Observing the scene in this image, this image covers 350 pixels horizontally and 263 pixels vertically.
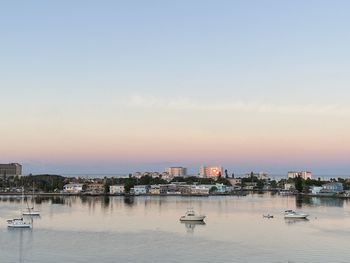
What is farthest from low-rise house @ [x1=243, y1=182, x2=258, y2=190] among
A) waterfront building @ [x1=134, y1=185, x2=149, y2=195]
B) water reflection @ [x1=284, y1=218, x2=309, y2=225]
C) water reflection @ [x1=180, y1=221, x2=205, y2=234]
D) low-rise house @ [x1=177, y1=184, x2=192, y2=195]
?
water reflection @ [x1=180, y1=221, x2=205, y2=234]

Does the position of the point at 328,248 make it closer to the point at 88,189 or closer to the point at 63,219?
the point at 63,219

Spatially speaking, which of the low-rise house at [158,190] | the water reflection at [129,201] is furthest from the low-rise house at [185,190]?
the water reflection at [129,201]

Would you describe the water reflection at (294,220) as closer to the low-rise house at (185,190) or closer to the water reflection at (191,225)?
the water reflection at (191,225)

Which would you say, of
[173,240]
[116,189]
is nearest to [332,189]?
[116,189]

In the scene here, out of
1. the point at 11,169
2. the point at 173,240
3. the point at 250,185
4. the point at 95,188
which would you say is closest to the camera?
the point at 173,240

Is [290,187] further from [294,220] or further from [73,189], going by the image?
[294,220]

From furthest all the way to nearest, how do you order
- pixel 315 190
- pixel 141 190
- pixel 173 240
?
pixel 141 190 < pixel 315 190 < pixel 173 240

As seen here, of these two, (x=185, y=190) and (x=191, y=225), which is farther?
(x=185, y=190)

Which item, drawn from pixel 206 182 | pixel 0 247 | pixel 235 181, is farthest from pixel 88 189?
pixel 0 247

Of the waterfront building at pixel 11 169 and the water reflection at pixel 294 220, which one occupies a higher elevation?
the waterfront building at pixel 11 169

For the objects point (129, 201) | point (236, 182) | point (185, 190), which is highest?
point (236, 182)

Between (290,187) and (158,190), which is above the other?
(290,187)

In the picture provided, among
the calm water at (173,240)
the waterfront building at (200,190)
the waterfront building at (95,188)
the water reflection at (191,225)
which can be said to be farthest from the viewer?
the waterfront building at (200,190)

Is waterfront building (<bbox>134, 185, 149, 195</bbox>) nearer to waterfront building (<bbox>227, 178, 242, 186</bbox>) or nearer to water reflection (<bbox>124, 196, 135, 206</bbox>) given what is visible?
water reflection (<bbox>124, 196, 135, 206</bbox>)
